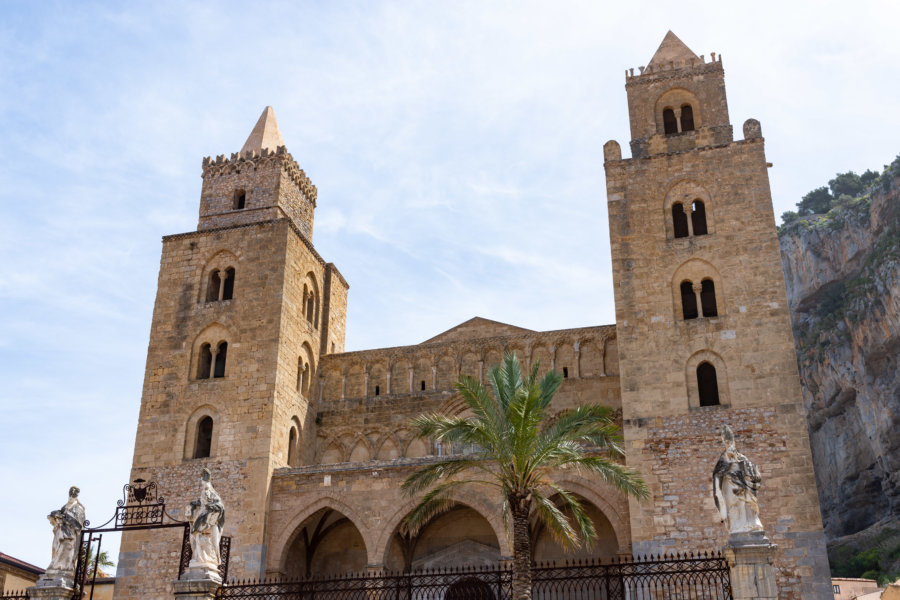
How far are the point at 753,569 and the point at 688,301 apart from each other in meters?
11.5

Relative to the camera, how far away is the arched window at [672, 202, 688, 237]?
24.5 meters

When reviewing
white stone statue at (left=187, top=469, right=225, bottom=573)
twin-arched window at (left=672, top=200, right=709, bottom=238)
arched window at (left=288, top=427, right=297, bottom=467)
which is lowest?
white stone statue at (left=187, top=469, right=225, bottom=573)

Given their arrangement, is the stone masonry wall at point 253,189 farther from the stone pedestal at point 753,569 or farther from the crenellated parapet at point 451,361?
the stone pedestal at point 753,569

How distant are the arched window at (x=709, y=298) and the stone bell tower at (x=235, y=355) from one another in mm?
11505

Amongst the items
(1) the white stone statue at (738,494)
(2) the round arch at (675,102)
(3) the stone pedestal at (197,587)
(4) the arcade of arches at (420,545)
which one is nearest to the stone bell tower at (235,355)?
(4) the arcade of arches at (420,545)

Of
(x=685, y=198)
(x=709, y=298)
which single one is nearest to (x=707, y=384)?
(x=709, y=298)

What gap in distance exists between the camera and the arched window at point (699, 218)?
80.1 ft

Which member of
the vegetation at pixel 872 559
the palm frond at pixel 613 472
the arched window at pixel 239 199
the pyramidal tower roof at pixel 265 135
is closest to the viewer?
the palm frond at pixel 613 472

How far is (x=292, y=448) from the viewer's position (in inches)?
1014

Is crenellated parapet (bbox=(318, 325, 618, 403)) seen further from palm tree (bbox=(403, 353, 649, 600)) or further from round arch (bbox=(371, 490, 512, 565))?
palm tree (bbox=(403, 353, 649, 600))

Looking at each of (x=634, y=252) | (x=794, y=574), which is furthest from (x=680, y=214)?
(x=794, y=574)

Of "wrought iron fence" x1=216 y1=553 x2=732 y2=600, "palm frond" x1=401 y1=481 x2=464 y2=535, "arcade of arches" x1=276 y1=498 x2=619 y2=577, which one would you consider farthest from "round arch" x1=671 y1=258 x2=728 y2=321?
"palm frond" x1=401 y1=481 x2=464 y2=535

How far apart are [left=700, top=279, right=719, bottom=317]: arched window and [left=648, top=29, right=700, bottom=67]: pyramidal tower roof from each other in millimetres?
7555

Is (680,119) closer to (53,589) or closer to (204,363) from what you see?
(204,363)
